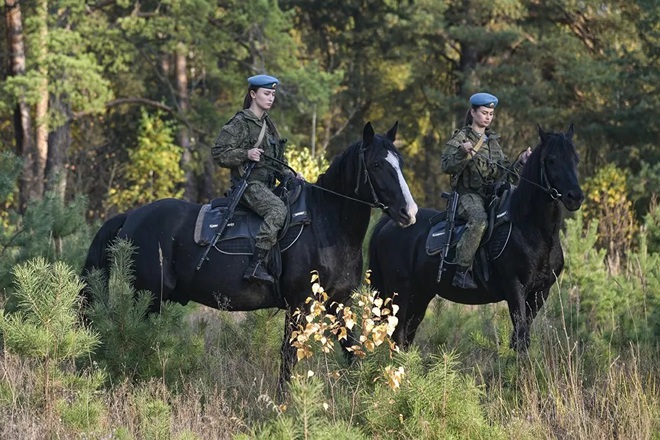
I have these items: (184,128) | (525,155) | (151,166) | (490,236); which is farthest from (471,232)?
(151,166)

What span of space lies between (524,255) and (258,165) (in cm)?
248

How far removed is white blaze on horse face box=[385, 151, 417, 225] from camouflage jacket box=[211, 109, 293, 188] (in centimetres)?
114

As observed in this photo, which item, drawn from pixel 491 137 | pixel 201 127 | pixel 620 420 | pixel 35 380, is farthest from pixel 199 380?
pixel 201 127

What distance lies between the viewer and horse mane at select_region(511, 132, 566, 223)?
9.26 meters

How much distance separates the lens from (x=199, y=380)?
792cm

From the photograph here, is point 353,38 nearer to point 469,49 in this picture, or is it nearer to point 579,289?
point 469,49

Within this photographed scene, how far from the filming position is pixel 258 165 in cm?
877

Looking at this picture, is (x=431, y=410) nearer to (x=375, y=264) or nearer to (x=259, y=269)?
(x=259, y=269)

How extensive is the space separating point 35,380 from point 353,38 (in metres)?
28.3

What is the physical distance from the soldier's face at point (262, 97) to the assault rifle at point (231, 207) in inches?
19.2

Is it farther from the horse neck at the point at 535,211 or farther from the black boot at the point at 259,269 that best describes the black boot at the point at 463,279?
the black boot at the point at 259,269

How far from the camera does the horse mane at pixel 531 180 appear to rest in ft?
30.4

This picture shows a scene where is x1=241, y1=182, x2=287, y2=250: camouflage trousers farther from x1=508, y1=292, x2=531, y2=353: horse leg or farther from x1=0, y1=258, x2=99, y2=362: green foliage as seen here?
x1=508, y1=292, x2=531, y2=353: horse leg

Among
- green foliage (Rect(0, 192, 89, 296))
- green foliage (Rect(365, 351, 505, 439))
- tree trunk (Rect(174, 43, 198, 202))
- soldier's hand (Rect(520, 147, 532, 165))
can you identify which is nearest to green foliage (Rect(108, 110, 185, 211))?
tree trunk (Rect(174, 43, 198, 202))
